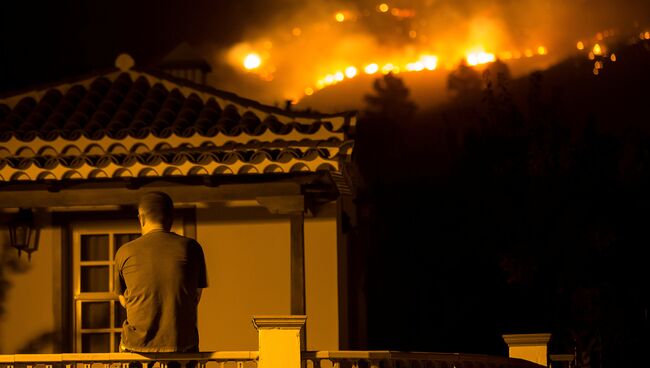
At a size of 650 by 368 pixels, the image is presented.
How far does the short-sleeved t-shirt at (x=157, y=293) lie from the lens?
856 centimetres

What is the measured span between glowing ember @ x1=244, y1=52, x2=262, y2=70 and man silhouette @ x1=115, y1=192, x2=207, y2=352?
49001 mm

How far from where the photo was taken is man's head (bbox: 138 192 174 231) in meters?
8.66

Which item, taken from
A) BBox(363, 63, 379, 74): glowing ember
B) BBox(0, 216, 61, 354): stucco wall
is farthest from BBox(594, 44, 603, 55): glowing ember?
BBox(0, 216, 61, 354): stucco wall

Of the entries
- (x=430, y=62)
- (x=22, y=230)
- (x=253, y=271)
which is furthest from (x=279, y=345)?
(x=430, y=62)

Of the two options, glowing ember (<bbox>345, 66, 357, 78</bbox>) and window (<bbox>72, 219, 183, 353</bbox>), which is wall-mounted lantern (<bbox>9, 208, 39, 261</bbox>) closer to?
window (<bbox>72, 219, 183, 353</bbox>)

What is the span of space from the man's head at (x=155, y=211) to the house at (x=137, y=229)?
406 centimetres

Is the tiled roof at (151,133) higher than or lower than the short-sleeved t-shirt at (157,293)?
higher

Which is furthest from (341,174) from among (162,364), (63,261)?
(162,364)

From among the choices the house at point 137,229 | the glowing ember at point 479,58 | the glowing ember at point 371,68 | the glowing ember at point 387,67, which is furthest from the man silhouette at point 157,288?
the glowing ember at point 387,67

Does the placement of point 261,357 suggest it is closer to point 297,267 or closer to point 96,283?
point 297,267

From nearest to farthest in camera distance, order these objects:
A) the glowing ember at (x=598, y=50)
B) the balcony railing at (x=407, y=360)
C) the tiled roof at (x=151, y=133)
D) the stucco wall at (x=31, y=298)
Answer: the balcony railing at (x=407, y=360), the tiled roof at (x=151, y=133), the stucco wall at (x=31, y=298), the glowing ember at (x=598, y=50)

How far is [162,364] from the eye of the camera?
859cm

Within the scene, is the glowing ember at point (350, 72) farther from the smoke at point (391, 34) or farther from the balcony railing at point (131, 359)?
the balcony railing at point (131, 359)

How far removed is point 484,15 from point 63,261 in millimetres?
47942
